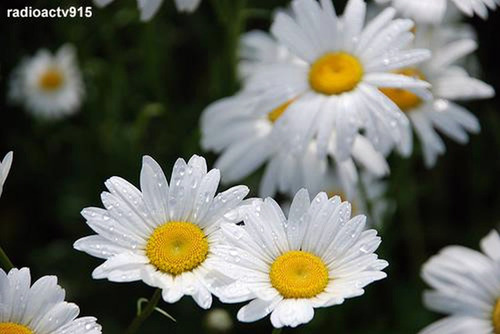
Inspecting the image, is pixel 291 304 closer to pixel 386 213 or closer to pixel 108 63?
pixel 386 213

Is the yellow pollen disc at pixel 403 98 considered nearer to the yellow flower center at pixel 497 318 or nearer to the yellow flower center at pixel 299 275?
the yellow flower center at pixel 497 318

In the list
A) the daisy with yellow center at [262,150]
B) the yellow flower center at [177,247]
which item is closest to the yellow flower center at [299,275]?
the yellow flower center at [177,247]

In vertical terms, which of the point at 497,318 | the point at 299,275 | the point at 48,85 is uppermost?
the point at 48,85

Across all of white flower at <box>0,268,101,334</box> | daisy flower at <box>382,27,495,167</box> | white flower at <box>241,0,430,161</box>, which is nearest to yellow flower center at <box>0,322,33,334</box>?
white flower at <box>0,268,101,334</box>

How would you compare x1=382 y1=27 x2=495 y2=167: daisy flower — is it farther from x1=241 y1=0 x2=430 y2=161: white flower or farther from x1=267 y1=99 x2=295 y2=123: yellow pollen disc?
x1=267 y1=99 x2=295 y2=123: yellow pollen disc

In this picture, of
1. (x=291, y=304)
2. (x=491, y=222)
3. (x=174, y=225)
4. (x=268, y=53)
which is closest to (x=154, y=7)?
(x=268, y=53)

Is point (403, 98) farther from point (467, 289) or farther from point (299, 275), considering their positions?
point (299, 275)

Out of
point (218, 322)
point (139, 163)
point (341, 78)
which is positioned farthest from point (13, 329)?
point (139, 163)
